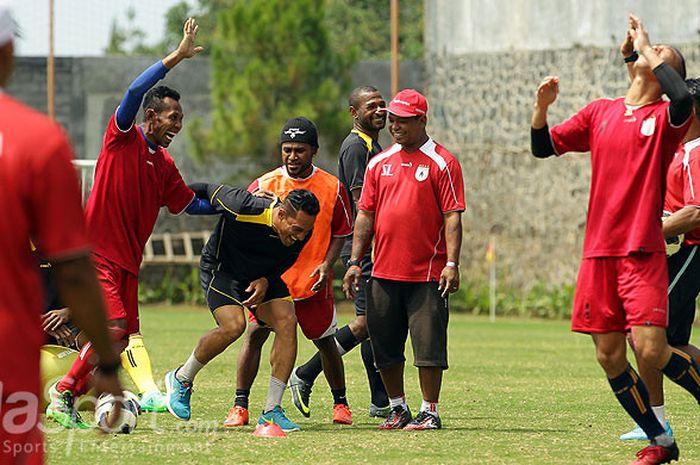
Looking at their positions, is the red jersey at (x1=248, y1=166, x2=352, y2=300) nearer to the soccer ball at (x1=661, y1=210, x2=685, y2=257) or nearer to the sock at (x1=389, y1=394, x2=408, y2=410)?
the sock at (x1=389, y1=394, x2=408, y2=410)

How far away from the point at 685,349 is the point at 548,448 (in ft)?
3.98

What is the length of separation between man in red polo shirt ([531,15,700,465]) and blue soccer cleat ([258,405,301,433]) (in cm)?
250

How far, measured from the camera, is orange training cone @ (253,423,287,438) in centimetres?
945

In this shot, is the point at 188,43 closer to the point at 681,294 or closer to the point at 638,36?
A: the point at 638,36

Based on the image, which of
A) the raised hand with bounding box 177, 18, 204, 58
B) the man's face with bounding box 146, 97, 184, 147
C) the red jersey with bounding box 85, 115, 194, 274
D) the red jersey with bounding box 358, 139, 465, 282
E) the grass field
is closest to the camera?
the grass field

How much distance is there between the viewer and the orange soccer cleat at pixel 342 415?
34.7 feet

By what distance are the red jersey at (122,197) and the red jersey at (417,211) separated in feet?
5.60

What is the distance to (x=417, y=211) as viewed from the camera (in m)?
10.2

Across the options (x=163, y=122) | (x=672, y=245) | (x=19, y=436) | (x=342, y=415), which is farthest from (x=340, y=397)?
(x=19, y=436)

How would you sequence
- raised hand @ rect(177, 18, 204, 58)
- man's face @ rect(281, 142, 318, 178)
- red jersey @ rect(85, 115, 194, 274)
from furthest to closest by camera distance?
man's face @ rect(281, 142, 318, 178), red jersey @ rect(85, 115, 194, 274), raised hand @ rect(177, 18, 204, 58)

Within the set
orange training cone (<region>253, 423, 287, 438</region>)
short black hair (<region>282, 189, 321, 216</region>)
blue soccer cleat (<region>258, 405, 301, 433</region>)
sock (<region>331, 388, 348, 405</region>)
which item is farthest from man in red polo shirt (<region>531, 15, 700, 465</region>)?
sock (<region>331, 388, 348, 405</region>)

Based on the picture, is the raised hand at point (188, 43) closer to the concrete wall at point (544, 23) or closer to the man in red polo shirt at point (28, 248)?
the man in red polo shirt at point (28, 248)

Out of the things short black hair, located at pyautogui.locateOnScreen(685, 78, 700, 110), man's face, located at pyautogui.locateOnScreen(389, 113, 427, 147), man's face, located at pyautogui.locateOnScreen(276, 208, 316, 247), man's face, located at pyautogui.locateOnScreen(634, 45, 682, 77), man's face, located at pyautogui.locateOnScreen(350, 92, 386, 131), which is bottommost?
man's face, located at pyautogui.locateOnScreen(276, 208, 316, 247)

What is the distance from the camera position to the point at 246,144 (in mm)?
29703
